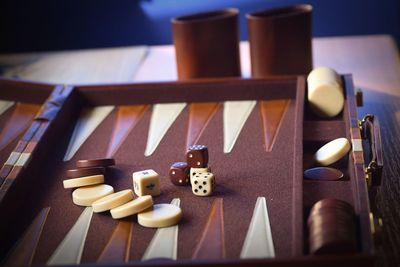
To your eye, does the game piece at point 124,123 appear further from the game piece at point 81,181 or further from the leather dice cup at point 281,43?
the leather dice cup at point 281,43

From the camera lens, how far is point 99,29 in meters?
4.20

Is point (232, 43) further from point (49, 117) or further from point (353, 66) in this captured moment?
point (49, 117)

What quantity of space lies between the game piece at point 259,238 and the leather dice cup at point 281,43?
907 mm

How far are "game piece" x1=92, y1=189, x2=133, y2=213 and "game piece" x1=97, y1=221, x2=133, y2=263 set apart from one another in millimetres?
52

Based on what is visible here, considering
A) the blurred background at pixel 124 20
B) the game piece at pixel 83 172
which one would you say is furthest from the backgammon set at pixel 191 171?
the blurred background at pixel 124 20

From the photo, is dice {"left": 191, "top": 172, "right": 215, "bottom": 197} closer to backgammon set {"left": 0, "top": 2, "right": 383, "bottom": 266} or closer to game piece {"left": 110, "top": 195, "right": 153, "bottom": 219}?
backgammon set {"left": 0, "top": 2, "right": 383, "bottom": 266}

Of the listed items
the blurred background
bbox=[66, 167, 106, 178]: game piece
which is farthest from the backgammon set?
the blurred background

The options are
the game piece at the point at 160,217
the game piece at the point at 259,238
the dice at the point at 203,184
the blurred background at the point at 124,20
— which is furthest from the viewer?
the blurred background at the point at 124,20

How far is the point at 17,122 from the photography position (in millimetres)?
1938

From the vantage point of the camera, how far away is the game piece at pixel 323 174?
1423 mm

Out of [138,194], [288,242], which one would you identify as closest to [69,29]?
[138,194]

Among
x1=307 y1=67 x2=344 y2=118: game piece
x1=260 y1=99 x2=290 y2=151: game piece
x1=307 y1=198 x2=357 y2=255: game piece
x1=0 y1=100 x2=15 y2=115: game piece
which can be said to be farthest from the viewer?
x1=0 y1=100 x2=15 y2=115: game piece

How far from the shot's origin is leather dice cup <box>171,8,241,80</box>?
2.20 m

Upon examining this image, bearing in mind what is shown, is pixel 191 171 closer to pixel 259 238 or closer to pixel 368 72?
pixel 259 238
